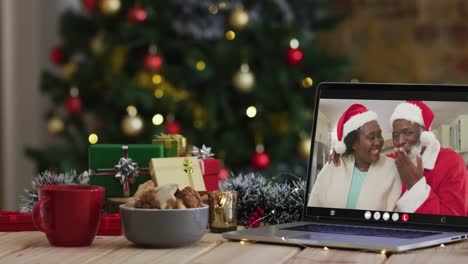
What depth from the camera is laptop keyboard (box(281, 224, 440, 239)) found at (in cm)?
135

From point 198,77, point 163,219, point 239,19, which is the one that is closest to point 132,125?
point 198,77

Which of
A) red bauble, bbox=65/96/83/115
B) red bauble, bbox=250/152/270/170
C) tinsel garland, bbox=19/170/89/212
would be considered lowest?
tinsel garland, bbox=19/170/89/212

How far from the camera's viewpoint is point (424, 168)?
139 cm

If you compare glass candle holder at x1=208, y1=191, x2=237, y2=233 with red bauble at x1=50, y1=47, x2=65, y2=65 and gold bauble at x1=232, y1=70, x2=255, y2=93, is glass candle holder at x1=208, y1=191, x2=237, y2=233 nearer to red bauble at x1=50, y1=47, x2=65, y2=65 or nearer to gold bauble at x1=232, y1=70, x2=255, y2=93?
gold bauble at x1=232, y1=70, x2=255, y2=93

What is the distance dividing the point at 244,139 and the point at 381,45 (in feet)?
2.89

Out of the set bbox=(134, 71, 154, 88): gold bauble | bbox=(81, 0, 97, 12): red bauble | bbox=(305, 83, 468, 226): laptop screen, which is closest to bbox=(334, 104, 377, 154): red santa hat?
bbox=(305, 83, 468, 226): laptop screen

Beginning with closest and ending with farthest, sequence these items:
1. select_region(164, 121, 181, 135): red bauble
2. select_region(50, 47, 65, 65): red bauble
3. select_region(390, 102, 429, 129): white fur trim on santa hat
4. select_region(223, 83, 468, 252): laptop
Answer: select_region(223, 83, 468, 252): laptop, select_region(390, 102, 429, 129): white fur trim on santa hat, select_region(164, 121, 181, 135): red bauble, select_region(50, 47, 65, 65): red bauble

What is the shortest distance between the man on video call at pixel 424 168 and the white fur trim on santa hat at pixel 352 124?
4cm

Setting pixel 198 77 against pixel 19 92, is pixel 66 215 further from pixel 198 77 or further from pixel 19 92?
pixel 19 92

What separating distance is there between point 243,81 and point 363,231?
197 cm

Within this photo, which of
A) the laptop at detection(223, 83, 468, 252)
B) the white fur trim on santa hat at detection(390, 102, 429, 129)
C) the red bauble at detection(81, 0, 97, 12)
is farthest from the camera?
the red bauble at detection(81, 0, 97, 12)

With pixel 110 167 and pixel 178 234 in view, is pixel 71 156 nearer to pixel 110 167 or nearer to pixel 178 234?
pixel 110 167

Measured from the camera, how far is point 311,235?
1.35 m

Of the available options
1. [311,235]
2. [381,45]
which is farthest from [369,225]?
[381,45]
